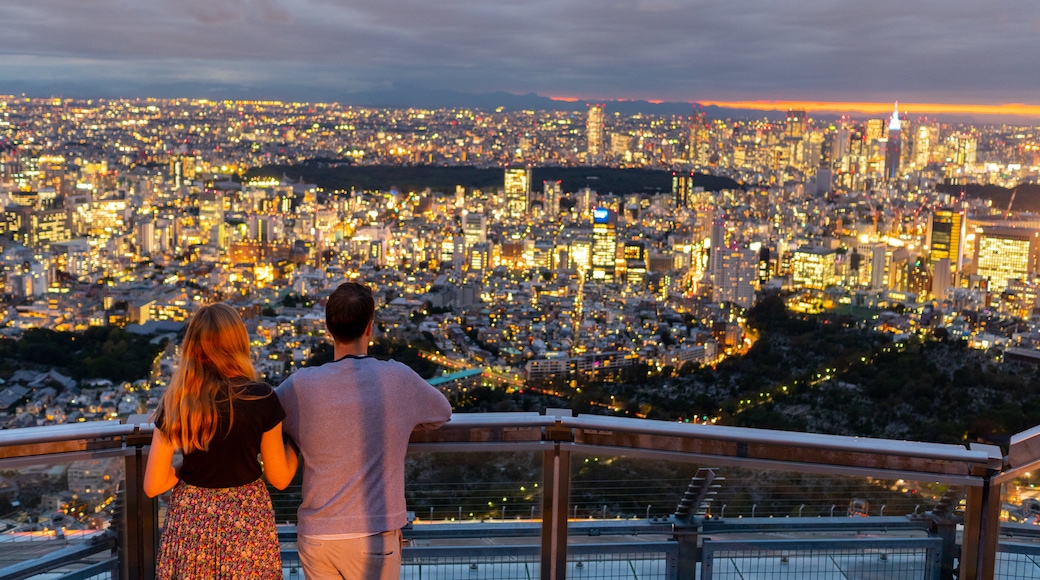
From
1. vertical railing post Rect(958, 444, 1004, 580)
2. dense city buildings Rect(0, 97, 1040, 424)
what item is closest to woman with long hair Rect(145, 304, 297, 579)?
vertical railing post Rect(958, 444, 1004, 580)

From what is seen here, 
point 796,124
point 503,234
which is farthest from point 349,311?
point 796,124

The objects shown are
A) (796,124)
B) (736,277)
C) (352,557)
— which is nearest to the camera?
(352,557)

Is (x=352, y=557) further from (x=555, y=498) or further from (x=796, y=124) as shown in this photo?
(x=796, y=124)

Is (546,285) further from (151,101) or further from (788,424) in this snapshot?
(151,101)

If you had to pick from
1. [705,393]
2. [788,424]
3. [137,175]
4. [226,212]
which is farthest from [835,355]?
[137,175]

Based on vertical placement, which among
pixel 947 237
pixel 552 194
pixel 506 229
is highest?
pixel 552 194

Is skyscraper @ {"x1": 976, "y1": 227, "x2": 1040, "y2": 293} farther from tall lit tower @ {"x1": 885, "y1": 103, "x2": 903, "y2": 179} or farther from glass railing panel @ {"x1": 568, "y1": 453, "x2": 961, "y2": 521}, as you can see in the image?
glass railing panel @ {"x1": 568, "y1": 453, "x2": 961, "y2": 521}

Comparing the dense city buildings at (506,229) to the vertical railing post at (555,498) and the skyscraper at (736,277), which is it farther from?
the vertical railing post at (555,498)
